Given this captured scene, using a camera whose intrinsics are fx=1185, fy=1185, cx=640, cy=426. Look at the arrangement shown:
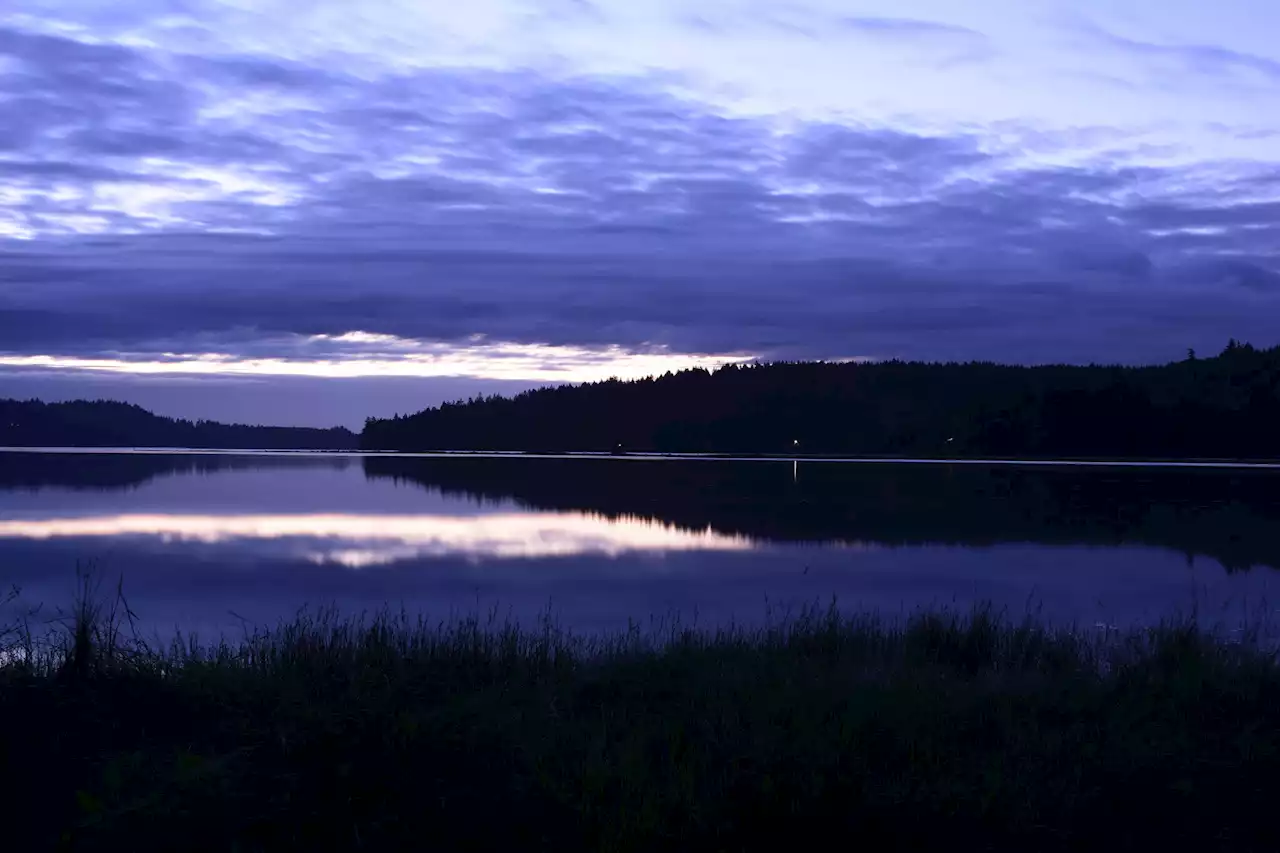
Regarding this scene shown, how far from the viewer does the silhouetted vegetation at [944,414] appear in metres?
110

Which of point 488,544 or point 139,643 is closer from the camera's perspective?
point 139,643

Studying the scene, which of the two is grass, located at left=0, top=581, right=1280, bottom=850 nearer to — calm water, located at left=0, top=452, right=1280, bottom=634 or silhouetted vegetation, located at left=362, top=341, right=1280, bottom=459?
calm water, located at left=0, top=452, right=1280, bottom=634

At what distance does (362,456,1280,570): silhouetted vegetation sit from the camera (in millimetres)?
32812

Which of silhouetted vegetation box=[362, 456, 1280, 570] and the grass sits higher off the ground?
the grass

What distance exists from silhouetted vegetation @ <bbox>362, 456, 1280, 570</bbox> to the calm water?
17 centimetres

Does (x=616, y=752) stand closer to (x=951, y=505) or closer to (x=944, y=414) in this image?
(x=951, y=505)

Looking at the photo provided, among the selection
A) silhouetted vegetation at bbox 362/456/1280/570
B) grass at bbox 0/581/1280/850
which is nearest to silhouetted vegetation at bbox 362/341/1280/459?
silhouetted vegetation at bbox 362/456/1280/570

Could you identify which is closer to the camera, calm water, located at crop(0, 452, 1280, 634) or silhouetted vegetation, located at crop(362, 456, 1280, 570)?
calm water, located at crop(0, 452, 1280, 634)

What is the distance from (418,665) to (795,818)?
4.57 metres

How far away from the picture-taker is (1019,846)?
6.54m

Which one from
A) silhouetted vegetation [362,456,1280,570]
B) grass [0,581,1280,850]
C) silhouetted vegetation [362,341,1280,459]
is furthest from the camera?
silhouetted vegetation [362,341,1280,459]

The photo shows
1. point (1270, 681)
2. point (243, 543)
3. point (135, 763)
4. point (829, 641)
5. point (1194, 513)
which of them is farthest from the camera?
point (1194, 513)

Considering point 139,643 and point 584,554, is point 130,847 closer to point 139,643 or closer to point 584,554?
point 139,643

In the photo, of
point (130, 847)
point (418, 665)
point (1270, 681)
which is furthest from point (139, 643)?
point (1270, 681)
